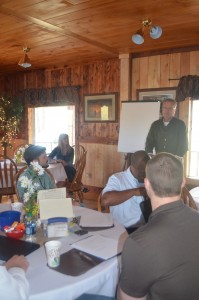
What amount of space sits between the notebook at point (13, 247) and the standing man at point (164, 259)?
21.7 inches

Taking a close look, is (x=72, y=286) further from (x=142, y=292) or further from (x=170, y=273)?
(x=170, y=273)

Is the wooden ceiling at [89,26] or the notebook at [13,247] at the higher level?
the wooden ceiling at [89,26]

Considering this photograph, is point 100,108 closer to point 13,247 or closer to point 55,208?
point 55,208

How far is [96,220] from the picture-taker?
188 cm

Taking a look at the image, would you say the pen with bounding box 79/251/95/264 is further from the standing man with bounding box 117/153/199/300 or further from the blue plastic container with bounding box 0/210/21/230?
the blue plastic container with bounding box 0/210/21/230

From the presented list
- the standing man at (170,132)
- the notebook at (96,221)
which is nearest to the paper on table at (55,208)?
the notebook at (96,221)

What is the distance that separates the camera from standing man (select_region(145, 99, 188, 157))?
154 inches

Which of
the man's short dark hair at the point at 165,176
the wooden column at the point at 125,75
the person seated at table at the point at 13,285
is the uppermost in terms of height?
the wooden column at the point at 125,75

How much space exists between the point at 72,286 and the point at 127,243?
32 cm

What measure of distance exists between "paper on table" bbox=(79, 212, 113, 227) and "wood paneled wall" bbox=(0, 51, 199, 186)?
306 cm

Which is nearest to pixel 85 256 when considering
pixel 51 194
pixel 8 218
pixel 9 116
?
pixel 51 194

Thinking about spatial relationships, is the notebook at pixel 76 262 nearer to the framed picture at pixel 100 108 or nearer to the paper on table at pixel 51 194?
the paper on table at pixel 51 194

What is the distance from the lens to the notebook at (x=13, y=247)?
54.7 inches

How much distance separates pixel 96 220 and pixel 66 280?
70 cm
